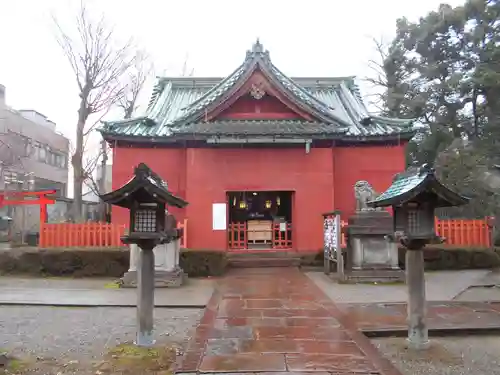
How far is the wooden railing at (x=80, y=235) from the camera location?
13.8m

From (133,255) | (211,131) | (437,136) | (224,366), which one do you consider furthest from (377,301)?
(437,136)

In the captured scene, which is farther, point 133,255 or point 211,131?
point 211,131

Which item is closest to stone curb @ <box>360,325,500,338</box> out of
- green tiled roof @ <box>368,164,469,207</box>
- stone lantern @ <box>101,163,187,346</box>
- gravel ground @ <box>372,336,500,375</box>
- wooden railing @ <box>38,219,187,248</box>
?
gravel ground @ <box>372,336,500,375</box>

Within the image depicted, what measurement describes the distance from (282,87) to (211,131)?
3011 millimetres

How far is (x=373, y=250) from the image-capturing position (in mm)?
11641

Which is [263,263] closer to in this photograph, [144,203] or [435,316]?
[435,316]

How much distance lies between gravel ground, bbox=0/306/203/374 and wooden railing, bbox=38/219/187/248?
5.53 metres

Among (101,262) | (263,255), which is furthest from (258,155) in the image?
(101,262)

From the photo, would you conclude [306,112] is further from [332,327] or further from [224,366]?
[224,366]

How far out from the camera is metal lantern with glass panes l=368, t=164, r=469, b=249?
19.4 feet

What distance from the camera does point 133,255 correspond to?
35.6 feet

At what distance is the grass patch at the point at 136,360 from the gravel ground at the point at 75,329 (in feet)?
0.75

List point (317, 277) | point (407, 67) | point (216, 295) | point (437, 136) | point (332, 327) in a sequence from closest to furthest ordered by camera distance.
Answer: point (332, 327)
point (216, 295)
point (317, 277)
point (437, 136)
point (407, 67)

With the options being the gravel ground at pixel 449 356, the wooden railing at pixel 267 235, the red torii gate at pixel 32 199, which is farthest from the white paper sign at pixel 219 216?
the gravel ground at pixel 449 356
